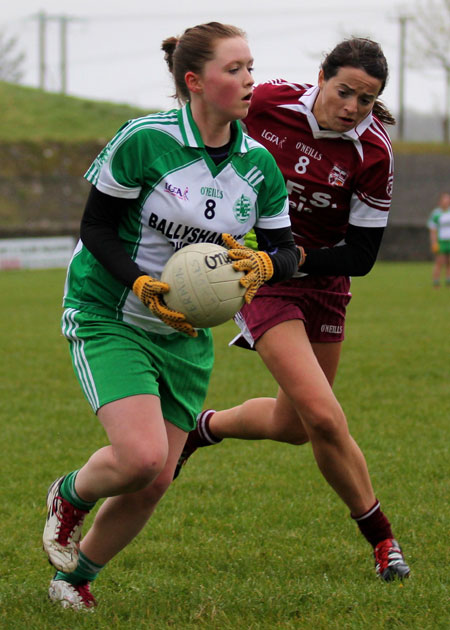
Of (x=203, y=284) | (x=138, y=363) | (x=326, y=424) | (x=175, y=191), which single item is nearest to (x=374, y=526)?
(x=326, y=424)

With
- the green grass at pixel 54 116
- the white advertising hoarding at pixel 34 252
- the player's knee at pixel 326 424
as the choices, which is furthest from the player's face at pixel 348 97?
the green grass at pixel 54 116

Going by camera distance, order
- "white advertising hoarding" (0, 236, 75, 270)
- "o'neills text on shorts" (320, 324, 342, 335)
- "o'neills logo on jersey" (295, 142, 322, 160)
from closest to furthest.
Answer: "o'neills logo on jersey" (295, 142, 322, 160)
"o'neills text on shorts" (320, 324, 342, 335)
"white advertising hoarding" (0, 236, 75, 270)

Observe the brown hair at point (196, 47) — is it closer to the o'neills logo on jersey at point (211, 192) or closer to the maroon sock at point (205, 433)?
the o'neills logo on jersey at point (211, 192)

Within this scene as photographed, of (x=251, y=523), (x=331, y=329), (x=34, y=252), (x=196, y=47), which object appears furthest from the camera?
(x=34, y=252)

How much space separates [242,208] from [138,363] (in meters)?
0.74

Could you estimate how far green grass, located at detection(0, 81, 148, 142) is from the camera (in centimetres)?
3762

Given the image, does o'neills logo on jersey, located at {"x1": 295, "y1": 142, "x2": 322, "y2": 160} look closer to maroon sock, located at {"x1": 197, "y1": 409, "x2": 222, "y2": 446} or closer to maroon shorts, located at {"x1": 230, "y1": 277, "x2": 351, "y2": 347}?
maroon shorts, located at {"x1": 230, "y1": 277, "x2": 351, "y2": 347}

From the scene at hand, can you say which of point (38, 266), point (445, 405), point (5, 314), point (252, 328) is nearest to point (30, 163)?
point (38, 266)

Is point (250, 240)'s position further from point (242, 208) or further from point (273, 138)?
point (273, 138)

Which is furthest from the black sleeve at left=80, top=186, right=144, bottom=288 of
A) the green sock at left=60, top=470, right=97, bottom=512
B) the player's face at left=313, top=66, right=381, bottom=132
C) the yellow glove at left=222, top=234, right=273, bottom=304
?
the player's face at left=313, top=66, right=381, bottom=132

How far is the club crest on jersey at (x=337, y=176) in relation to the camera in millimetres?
4466

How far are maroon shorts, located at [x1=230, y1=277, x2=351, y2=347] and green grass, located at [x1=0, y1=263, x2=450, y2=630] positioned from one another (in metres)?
1.02

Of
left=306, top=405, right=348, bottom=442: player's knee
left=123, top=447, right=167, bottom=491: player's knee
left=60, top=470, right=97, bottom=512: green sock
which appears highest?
left=123, top=447, right=167, bottom=491: player's knee

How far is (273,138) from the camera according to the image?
4.61m
